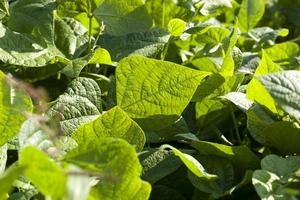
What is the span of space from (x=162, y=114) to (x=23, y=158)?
356 mm

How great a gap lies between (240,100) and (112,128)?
9.1 inches

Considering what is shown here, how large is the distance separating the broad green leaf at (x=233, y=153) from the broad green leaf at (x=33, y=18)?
13.1 inches

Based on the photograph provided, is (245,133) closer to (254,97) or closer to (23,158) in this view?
(254,97)

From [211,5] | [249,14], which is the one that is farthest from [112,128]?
[249,14]

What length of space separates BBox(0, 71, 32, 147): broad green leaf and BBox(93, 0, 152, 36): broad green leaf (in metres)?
0.34

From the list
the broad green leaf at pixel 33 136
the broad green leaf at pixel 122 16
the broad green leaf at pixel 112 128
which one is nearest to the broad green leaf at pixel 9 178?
the broad green leaf at pixel 33 136

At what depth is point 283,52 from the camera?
1.22m

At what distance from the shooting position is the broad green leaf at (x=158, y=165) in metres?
0.86

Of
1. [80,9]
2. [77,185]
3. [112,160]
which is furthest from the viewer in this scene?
[80,9]

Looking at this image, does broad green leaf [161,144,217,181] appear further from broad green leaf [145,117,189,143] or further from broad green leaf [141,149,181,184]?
broad green leaf [145,117,189,143]

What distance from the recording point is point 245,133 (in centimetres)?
105

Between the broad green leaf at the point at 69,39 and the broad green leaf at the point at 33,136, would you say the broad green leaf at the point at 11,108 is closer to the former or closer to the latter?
the broad green leaf at the point at 33,136

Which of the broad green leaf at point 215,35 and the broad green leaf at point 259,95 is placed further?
the broad green leaf at point 215,35

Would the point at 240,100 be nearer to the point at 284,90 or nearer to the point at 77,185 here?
the point at 284,90
